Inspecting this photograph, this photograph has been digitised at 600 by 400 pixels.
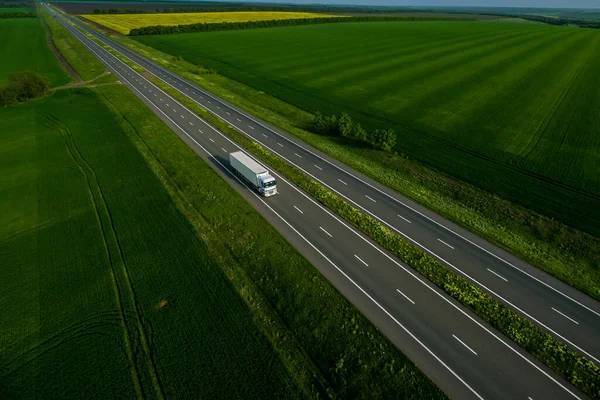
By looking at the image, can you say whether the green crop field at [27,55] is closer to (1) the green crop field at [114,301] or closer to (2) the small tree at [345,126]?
(1) the green crop field at [114,301]

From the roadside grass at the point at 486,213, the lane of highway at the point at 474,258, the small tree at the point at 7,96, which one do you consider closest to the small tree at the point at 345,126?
the roadside grass at the point at 486,213

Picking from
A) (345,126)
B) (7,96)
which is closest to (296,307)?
(345,126)

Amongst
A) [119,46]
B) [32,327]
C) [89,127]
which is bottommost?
[32,327]

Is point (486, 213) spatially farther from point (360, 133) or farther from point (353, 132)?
point (353, 132)

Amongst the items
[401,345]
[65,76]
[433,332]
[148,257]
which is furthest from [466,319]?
[65,76]

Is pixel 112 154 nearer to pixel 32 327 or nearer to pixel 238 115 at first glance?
pixel 238 115

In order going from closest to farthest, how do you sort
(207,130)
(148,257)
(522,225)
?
(148,257), (522,225), (207,130)

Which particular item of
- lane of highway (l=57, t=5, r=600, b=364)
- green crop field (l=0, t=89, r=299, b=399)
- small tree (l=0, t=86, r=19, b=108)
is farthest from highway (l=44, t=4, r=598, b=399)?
small tree (l=0, t=86, r=19, b=108)
